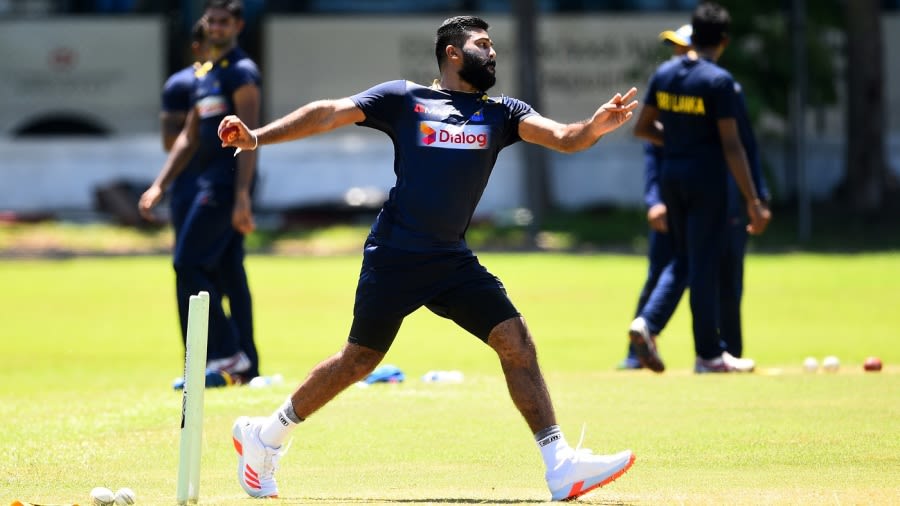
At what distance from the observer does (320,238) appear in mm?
31203

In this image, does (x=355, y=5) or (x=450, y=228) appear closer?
(x=450, y=228)

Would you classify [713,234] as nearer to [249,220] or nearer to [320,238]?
[249,220]

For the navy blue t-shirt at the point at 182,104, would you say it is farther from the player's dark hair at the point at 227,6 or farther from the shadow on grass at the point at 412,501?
the shadow on grass at the point at 412,501

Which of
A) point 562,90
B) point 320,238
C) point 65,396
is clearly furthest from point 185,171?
point 562,90

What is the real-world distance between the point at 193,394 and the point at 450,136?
5.38 ft

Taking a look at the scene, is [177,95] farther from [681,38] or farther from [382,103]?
[382,103]

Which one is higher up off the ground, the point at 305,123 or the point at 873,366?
the point at 305,123

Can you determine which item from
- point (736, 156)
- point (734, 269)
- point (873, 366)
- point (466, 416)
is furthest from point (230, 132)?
point (873, 366)

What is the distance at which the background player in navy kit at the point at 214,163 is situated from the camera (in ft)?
38.3

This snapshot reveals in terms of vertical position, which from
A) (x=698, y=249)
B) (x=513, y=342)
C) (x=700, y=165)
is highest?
(x=513, y=342)

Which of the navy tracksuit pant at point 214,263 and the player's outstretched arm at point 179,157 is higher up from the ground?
the player's outstretched arm at point 179,157

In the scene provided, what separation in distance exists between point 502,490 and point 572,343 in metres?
8.73

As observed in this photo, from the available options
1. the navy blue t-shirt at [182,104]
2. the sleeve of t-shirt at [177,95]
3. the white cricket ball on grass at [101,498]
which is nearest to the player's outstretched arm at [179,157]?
the navy blue t-shirt at [182,104]

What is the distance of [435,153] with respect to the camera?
760 centimetres
